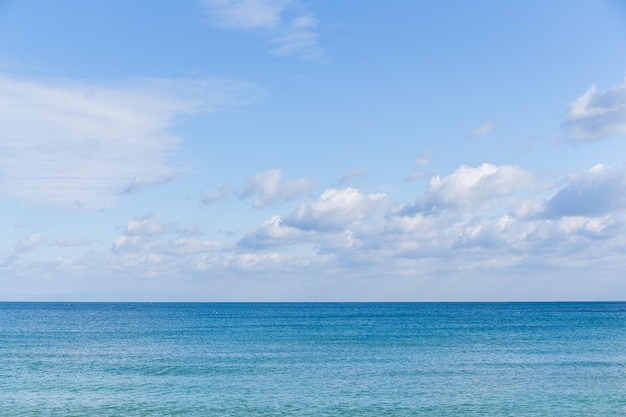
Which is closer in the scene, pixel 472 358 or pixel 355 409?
pixel 355 409

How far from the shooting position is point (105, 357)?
63906 millimetres

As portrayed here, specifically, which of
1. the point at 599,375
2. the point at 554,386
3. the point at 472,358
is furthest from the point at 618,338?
the point at 554,386

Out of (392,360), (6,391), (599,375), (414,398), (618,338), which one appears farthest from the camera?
(618,338)

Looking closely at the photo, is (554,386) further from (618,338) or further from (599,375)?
(618,338)

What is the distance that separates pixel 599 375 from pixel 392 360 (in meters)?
17.2

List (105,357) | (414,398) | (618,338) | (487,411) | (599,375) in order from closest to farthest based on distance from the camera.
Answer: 1. (487,411)
2. (414,398)
3. (599,375)
4. (105,357)
5. (618,338)

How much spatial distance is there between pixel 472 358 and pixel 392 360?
25.0 feet

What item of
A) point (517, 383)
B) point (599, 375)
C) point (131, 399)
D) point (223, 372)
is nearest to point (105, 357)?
point (223, 372)

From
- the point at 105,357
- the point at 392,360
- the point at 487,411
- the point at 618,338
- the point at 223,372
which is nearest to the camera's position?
the point at 487,411

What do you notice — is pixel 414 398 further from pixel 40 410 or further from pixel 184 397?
pixel 40 410

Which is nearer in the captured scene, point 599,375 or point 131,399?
point 131,399

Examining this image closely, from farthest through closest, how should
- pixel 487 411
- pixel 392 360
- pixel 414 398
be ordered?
pixel 392 360
pixel 414 398
pixel 487 411

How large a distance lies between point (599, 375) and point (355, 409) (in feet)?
71.6

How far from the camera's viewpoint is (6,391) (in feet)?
145
